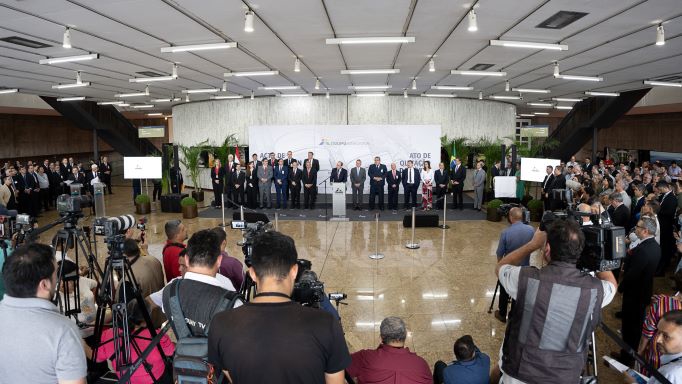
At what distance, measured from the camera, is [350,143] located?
571 inches

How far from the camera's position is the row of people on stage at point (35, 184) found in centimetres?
1055

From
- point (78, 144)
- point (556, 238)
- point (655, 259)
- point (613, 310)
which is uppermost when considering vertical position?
point (78, 144)

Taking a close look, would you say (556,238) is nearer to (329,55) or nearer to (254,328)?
(254,328)

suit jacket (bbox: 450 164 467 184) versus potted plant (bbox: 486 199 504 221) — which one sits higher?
suit jacket (bbox: 450 164 467 184)

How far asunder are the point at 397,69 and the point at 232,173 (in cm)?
594

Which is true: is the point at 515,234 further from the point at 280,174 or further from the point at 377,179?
the point at 280,174

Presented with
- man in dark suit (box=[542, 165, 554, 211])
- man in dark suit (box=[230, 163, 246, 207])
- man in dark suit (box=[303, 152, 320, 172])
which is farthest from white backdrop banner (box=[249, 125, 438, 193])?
man in dark suit (box=[542, 165, 554, 211])

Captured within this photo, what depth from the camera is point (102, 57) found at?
8133 mm

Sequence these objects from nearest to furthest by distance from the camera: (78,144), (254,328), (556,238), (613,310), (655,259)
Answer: (254,328) → (556,238) → (655,259) → (613,310) → (78,144)

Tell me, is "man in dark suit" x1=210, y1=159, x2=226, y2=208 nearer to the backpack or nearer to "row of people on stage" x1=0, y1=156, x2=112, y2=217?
"row of people on stage" x1=0, y1=156, x2=112, y2=217

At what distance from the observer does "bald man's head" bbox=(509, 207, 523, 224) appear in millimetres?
4789

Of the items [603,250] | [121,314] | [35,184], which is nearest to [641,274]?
[603,250]

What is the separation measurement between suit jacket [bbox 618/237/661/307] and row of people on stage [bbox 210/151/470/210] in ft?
28.1

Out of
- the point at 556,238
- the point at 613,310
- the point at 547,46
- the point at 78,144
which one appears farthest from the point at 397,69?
the point at 78,144
